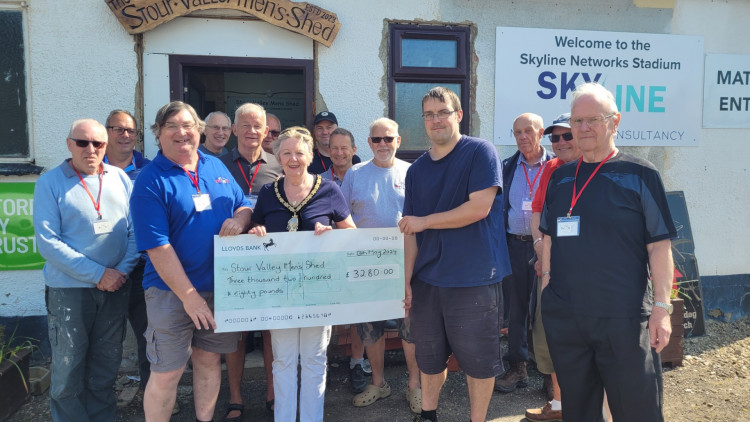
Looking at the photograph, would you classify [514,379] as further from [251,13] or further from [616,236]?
[251,13]

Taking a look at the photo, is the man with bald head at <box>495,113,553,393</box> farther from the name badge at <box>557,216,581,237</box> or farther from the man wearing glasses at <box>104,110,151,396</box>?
the man wearing glasses at <box>104,110,151,396</box>

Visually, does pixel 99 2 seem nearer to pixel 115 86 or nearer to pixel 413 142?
pixel 115 86

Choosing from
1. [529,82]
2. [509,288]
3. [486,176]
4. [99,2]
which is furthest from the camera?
[529,82]

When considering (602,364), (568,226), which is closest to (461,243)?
(568,226)

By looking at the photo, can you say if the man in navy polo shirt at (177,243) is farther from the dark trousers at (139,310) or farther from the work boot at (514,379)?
the work boot at (514,379)

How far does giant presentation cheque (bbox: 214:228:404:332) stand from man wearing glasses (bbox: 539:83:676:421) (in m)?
1.05

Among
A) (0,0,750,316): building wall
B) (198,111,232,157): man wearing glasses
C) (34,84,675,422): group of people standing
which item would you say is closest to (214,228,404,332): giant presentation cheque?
(34,84,675,422): group of people standing

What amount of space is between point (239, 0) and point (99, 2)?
1243 millimetres

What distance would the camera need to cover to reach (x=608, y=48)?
5152 mm

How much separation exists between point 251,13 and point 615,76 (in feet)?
12.6

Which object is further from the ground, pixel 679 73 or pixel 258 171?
pixel 679 73

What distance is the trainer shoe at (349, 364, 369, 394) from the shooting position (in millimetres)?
3879

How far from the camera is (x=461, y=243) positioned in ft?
9.27

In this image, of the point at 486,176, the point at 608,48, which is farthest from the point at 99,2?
the point at 608,48
